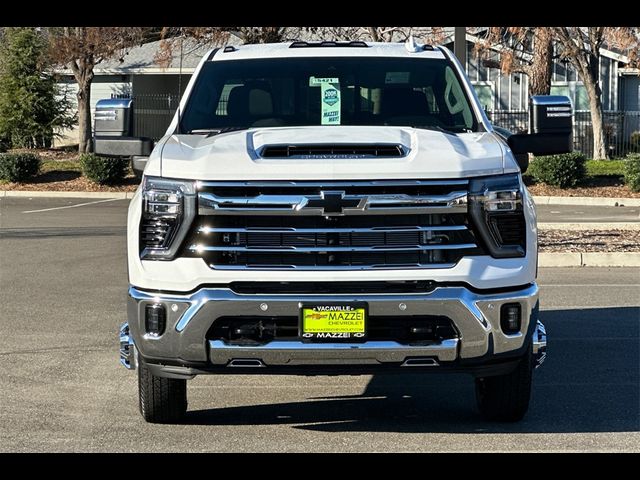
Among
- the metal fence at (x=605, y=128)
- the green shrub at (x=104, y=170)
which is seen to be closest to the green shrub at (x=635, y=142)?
the metal fence at (x=605, y=128)

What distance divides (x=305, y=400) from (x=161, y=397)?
1236 mm

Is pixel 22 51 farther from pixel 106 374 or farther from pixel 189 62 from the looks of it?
pixel 106 374

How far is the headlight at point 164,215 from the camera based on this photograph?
6.71 meters

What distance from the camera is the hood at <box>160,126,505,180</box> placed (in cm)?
667

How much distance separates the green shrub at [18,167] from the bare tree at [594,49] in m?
13.7

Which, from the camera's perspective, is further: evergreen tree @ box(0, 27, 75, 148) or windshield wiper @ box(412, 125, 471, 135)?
evergreen tree @ box(0, 27, 75, 148)

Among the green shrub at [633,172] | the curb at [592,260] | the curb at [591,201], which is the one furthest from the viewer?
the green shrub at [633,172]

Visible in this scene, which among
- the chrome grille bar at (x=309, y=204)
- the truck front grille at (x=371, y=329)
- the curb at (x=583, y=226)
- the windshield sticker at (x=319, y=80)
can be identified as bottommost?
the curb at (x=583, y=226)

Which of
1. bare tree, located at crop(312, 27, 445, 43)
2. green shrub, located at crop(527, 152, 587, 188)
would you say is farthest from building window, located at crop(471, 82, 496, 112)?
green shrub, located at crop(527, 152, 587, 188)

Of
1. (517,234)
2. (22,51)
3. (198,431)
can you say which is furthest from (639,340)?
(22,51)

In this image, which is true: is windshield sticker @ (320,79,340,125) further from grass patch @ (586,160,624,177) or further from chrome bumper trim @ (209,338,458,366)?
grass patch @ (586,160,624,177)

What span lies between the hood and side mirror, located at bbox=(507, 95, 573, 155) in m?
0.53

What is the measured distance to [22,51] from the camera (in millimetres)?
40219

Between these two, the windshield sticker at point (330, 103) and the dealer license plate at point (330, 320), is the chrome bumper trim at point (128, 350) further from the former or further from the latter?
the windshield sticker at point (330, 103)
